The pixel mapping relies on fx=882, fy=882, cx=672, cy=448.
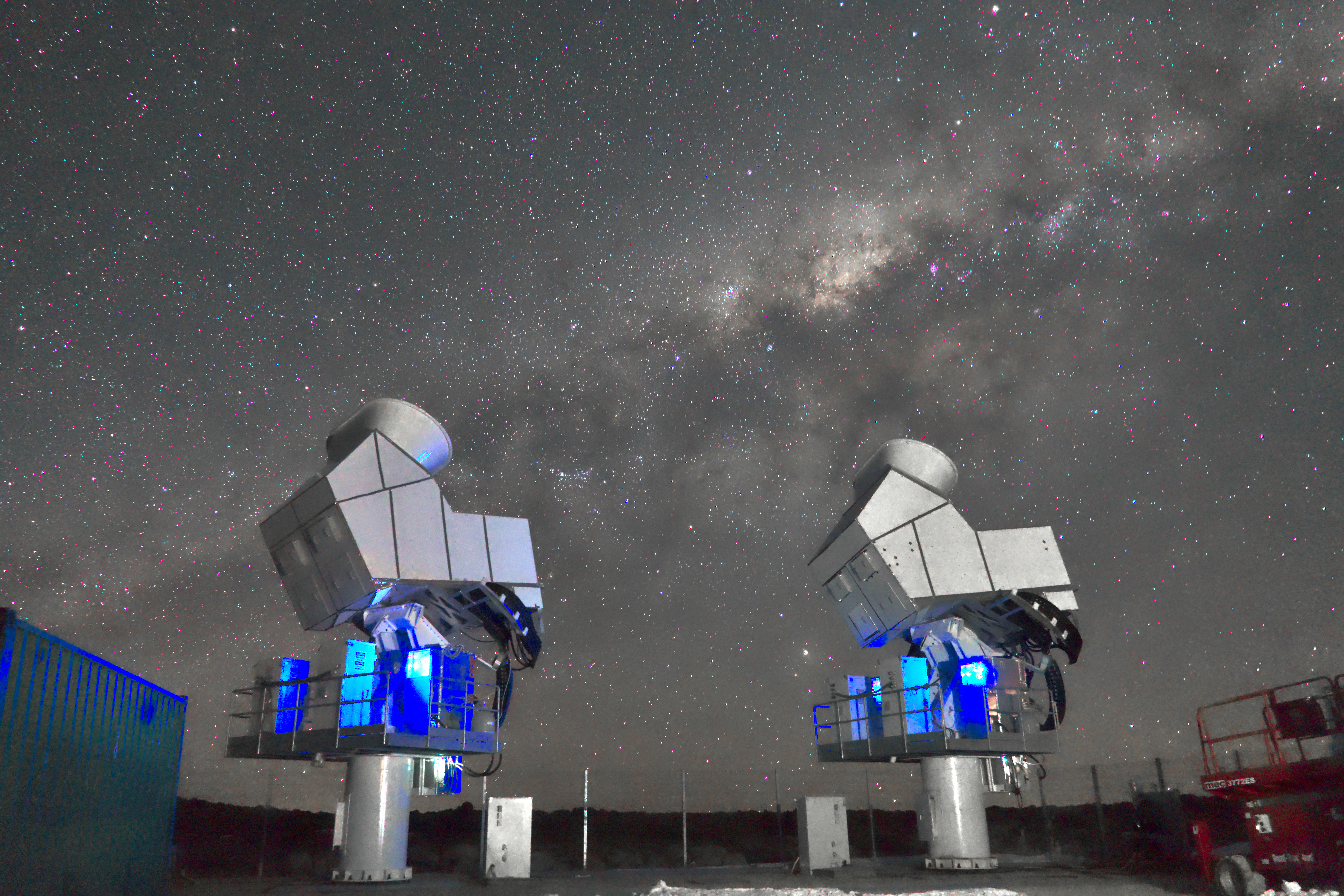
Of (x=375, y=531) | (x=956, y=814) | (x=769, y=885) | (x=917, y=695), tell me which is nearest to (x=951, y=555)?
(x=917, y=695)

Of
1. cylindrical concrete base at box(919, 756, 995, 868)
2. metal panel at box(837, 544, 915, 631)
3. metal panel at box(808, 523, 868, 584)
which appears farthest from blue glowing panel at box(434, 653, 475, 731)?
cylindrical concrete base at box(919, 756, 995, 868)

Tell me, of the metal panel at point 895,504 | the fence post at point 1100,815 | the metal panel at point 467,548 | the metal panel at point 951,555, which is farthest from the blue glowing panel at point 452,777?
the fence post at point 1100,815

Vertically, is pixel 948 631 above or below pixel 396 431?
below

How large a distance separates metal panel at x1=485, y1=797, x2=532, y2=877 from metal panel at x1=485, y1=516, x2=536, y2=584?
4.03 metres

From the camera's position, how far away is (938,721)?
16688 mm

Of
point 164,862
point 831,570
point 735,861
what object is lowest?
point 735,861

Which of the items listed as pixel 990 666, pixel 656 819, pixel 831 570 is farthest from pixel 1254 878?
pixel 656 819

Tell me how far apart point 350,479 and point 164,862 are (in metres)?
5.74

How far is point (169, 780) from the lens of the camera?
37.3 feet

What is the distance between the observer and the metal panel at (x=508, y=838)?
15898mm

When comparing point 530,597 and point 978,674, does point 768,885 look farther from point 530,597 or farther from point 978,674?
point 530,597

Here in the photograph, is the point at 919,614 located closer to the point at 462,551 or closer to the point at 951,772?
the point at 951,772

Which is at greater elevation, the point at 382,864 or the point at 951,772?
the point at 951,772

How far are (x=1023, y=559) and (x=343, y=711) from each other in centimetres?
1241
